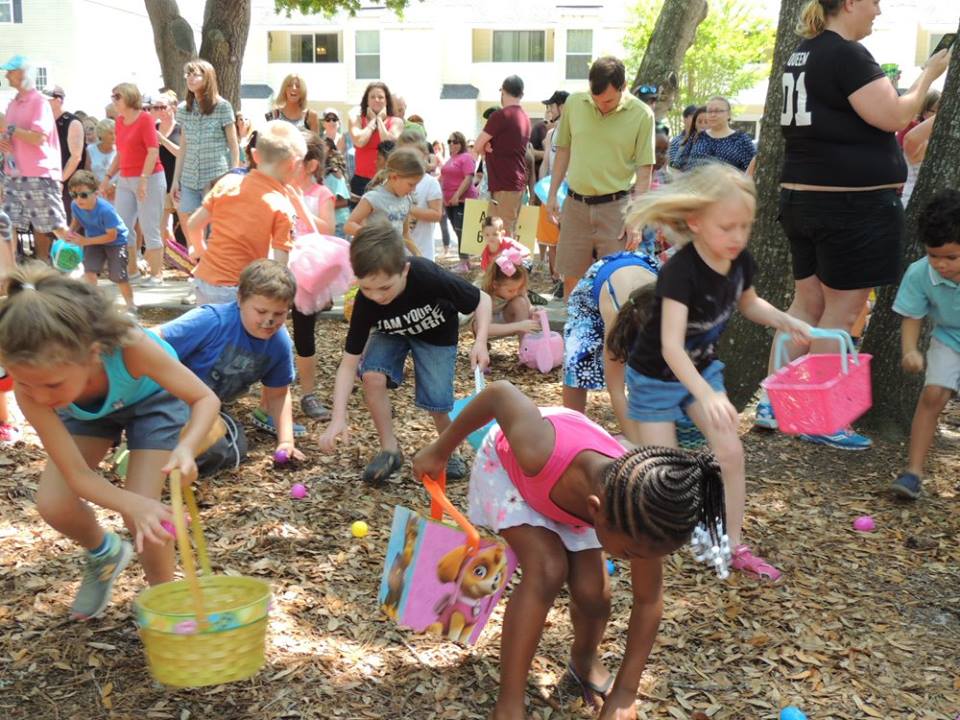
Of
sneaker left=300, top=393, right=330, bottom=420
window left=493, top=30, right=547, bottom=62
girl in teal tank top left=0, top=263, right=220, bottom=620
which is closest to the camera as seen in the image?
girl in teal tank top left=0, top=263, right=220, bottom=620

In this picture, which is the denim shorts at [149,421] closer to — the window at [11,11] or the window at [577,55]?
the window at [11,11]

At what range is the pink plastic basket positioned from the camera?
3.56 metres

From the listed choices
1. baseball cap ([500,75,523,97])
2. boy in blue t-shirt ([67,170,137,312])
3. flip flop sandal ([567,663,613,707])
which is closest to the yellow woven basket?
flip flop sandal ([567,663,613,707])

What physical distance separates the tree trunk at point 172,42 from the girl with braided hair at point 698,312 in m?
9.25

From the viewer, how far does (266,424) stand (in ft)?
16.4

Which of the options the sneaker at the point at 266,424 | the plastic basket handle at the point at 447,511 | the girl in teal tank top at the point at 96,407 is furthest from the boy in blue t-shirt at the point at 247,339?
the plastic basket handle at the point at 447,511

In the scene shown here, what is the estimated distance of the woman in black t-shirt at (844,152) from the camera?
411 cm

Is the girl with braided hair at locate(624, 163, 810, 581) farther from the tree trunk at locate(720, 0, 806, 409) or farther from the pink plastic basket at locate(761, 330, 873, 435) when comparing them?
the tree trunk at locate(720, 0, 806, 409)

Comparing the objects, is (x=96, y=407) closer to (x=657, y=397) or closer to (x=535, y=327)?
(x=657, y=397)

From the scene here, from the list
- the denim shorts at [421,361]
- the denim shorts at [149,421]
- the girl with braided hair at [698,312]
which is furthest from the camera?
the denim shorts at [421,361]

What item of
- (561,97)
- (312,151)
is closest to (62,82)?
(561,97)

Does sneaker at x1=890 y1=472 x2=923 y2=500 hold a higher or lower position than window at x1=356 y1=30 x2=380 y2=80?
lower

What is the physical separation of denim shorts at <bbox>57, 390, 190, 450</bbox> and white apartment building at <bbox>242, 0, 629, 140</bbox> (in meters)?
33.4

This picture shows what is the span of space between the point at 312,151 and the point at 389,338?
113 inches
